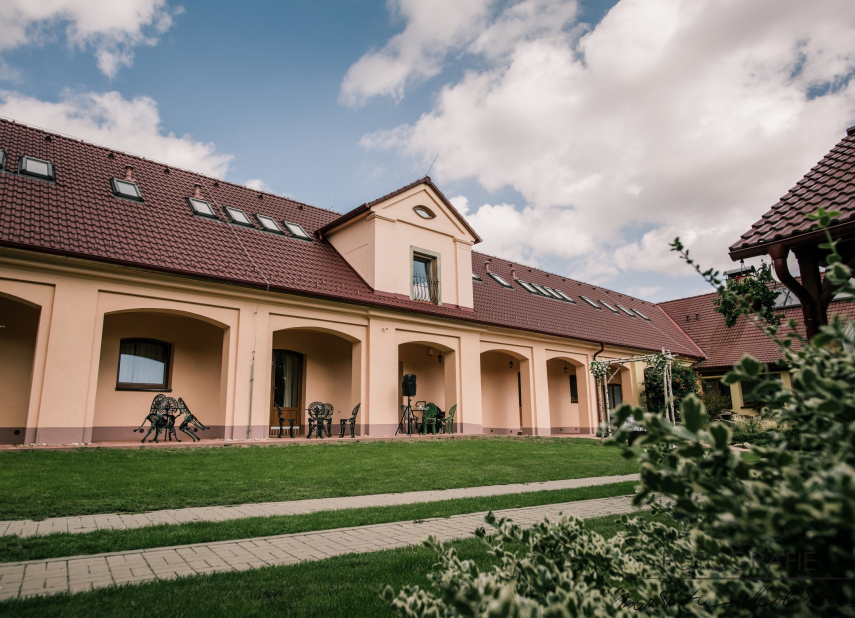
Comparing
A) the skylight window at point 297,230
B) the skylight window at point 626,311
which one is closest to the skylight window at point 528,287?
the skylight window at point 626,311

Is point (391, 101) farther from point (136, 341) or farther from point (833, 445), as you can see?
point (833, 445)

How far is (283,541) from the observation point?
474 centimetres

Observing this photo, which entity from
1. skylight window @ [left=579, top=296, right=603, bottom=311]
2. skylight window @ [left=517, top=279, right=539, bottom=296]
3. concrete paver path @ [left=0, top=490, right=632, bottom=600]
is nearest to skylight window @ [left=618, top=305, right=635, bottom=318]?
skylight window @ [left=579, top=296, right=603, bottom=311]

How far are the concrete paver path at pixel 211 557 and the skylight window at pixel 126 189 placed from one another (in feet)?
38.2

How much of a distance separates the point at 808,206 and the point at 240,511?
24.0 feet

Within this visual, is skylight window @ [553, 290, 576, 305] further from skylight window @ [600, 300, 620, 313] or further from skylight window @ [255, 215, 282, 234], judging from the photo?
skylight window @ [255, 215, 282, 234]

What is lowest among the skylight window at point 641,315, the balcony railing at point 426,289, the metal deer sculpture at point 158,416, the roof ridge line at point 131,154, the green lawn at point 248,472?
the green lawn at point 248,472

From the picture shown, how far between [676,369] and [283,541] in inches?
851

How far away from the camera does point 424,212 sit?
18.0m

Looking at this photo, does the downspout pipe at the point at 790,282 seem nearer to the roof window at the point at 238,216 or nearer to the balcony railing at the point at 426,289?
the balcony railing at the point at 426,289

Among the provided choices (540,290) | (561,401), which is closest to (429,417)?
(561,401)

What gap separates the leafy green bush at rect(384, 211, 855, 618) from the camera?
1009mm

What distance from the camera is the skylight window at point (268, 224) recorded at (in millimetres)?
15969

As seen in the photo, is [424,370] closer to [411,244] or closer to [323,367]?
[323,367]
